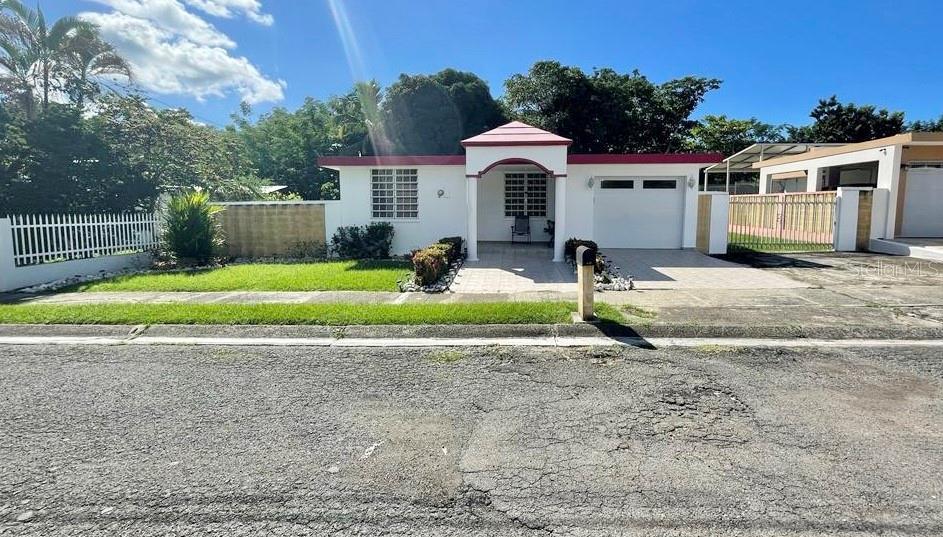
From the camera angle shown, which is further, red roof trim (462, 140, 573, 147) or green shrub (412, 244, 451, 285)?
red roof trim (462, 140, 573, 147)

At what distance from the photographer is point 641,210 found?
15.0m

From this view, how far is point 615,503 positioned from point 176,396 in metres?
3.89

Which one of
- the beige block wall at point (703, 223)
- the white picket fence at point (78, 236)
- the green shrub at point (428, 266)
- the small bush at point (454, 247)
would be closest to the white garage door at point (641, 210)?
the beige block wall at point (703, 223)

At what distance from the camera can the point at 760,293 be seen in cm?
884

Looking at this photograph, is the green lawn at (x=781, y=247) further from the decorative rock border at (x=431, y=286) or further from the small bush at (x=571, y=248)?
the decorative rock border at (x=431, y=286)

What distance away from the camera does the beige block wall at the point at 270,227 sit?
14.6 m

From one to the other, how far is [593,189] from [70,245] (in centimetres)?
1341

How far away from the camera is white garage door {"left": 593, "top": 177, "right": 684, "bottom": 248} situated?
588 inches

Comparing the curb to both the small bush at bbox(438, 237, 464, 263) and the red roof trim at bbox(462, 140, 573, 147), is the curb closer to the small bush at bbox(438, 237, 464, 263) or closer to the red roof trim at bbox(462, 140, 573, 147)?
A: the small bush at bbox(438, 237, 464, 263)

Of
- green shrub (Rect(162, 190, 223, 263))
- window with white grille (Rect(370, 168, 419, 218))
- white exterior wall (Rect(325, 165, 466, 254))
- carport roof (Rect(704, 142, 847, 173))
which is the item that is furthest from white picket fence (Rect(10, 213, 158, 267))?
carport roof (Rect(704, 142, 847, 173))

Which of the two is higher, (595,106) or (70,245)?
(595,106)

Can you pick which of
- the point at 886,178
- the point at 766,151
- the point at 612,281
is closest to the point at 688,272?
the point at 612,281

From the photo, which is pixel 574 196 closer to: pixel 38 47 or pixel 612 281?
pixel 612 281

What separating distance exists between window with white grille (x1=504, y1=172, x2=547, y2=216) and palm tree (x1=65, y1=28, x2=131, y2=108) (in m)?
15.1
